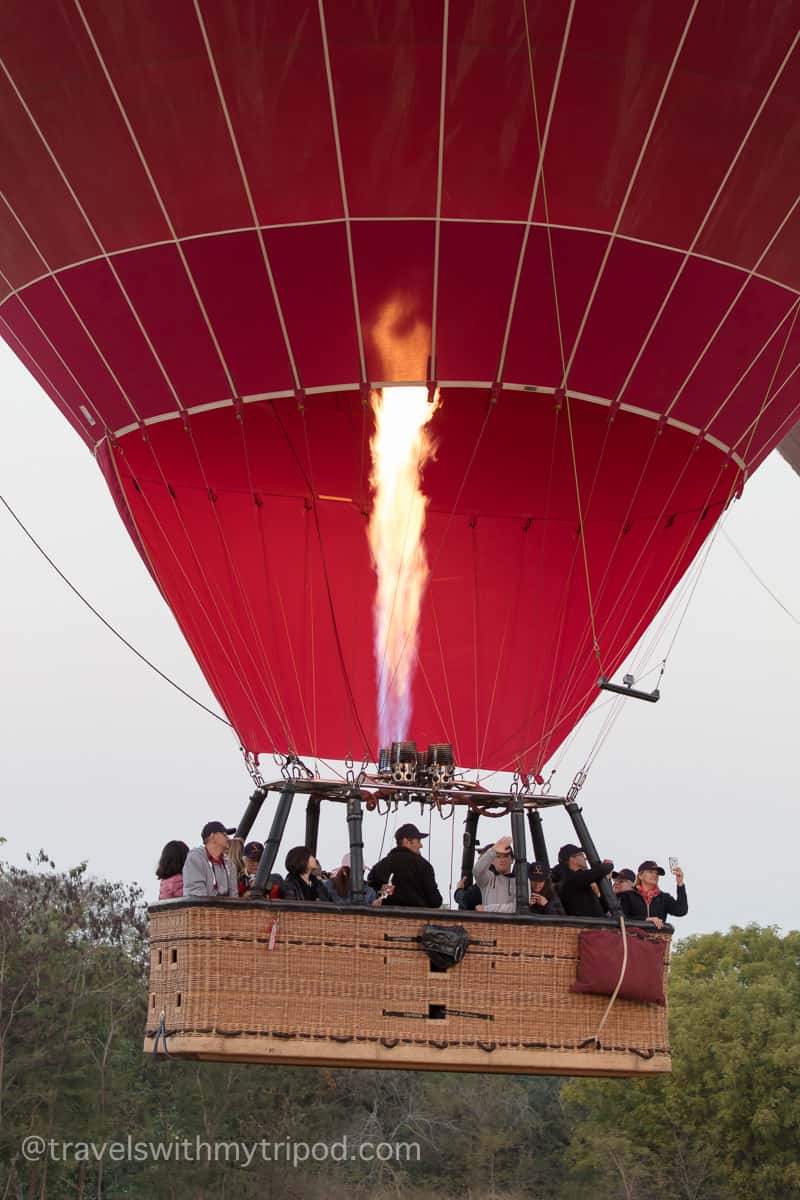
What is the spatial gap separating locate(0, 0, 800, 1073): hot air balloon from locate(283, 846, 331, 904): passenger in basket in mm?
145

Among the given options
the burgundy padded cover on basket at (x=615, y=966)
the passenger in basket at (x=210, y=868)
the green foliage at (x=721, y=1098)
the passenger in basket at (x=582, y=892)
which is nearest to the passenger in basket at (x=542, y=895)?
the passenger in basket at (x=582, y=892)

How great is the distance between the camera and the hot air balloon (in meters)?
7.66

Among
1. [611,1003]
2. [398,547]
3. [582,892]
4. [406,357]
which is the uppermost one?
[406,357]

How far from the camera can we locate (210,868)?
23.5 ft

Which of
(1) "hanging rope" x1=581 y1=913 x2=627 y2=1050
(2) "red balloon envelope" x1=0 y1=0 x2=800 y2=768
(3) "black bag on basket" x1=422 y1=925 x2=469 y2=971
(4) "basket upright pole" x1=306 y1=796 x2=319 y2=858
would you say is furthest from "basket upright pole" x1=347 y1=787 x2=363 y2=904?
(2) "red balloon envelope" x1=0 y1=0 x2=800 y2=768

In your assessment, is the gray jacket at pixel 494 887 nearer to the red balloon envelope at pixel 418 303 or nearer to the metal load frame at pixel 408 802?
the metal load frame at pixel 408 802

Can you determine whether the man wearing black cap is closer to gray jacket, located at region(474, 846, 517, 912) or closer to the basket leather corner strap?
gray jacket, located at region(474, 846, 517, 912)

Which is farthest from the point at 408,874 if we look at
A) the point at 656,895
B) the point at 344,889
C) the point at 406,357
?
the point at 406,357

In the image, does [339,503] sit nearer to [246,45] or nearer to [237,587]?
[237,587]

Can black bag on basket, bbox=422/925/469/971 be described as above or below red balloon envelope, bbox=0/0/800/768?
below

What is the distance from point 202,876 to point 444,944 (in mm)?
1012

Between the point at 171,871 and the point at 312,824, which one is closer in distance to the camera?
the point at 171,871

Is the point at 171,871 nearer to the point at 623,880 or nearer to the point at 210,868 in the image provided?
the point at 210,868

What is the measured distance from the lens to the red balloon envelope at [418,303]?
7.87m
